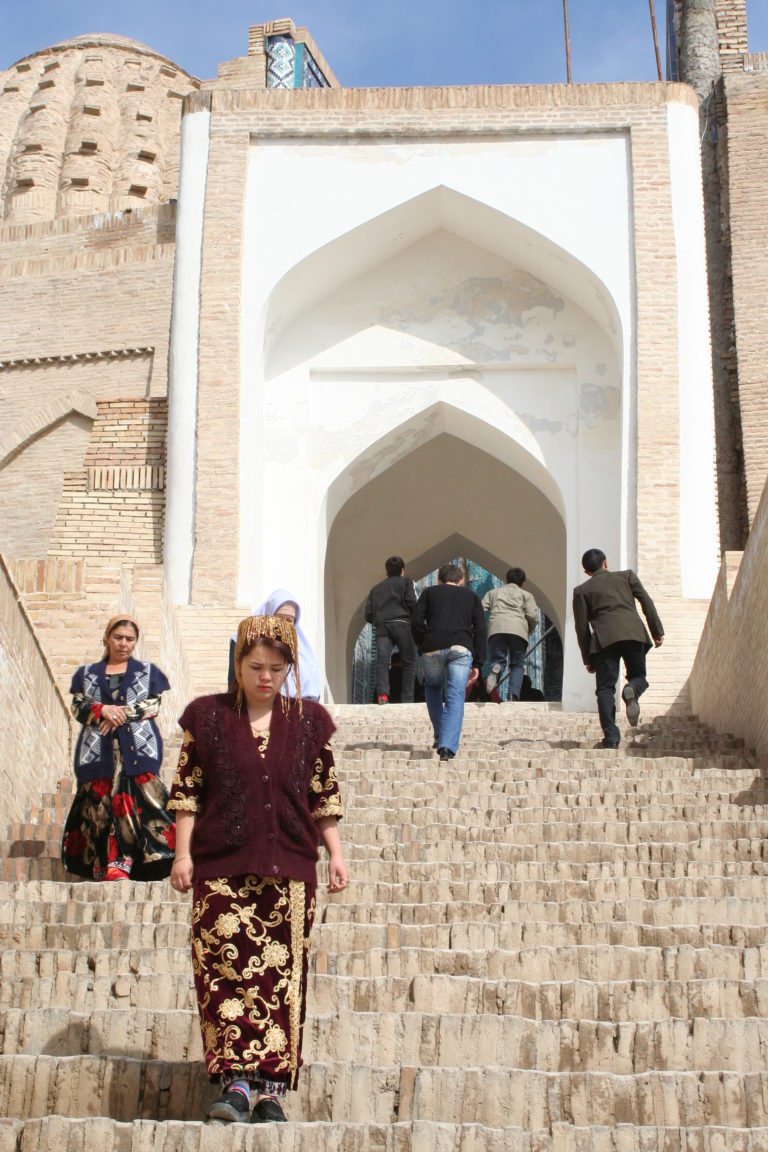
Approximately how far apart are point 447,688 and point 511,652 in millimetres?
3825

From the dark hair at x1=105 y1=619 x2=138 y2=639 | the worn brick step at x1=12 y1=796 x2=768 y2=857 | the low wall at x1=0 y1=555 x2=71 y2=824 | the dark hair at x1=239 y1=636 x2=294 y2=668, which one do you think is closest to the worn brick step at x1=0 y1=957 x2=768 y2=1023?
the dark hair at x1=239 y1=636 x2=294 y2=668

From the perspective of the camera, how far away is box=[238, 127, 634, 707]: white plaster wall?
13562mm

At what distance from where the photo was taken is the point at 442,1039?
3.92 m

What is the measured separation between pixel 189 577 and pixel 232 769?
29.4ft

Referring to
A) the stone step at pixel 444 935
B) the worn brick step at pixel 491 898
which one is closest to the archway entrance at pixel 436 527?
the worn brick step at pixel 491 898

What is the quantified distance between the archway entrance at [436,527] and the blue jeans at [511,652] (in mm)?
4701

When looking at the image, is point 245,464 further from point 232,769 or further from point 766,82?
point 232,769

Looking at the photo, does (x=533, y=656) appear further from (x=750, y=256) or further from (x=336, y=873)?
(x=336, y=873)

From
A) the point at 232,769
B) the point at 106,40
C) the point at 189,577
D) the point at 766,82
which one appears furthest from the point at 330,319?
the point at 106,40

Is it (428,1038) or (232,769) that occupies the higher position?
(232,769)

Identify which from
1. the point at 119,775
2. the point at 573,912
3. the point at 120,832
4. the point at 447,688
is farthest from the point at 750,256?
the point at 573,912

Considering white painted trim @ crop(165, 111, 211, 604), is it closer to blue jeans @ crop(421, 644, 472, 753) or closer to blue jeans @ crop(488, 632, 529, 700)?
blue jeans @ crop(488, 632, 529, 700)

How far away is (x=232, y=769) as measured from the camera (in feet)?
12.8

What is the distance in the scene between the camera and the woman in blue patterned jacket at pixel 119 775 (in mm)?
5867
